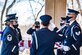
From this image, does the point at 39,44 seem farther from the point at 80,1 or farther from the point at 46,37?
the point at 80,1

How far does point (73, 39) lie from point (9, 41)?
1376 millimetres

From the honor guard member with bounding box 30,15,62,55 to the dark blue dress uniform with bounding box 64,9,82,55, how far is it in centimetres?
92

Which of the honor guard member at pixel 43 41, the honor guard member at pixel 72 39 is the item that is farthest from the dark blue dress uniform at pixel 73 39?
the honor guard member at pixel 43 41

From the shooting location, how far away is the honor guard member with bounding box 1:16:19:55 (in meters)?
7.85

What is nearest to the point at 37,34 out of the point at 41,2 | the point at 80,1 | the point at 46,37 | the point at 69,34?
the point at 46,37

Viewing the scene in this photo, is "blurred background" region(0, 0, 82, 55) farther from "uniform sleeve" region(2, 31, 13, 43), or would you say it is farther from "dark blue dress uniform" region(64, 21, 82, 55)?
"dark blue dress uniform" region(64, 21, 82, 55)

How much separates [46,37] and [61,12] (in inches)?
246

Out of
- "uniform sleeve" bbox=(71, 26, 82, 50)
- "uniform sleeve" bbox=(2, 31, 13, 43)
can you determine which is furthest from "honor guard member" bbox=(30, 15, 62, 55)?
"uniform sleeve" bbox=(2, 31, 13, 43)

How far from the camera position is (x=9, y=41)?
7.88 m

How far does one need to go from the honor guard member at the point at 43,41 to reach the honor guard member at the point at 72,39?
0.90 m

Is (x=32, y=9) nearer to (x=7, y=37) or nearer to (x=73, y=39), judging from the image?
(x=7, y=37)

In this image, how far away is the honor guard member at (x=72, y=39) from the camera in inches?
293

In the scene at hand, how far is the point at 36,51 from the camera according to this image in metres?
6.59

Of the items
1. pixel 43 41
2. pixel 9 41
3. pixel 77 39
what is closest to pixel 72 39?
pixel 77 39
